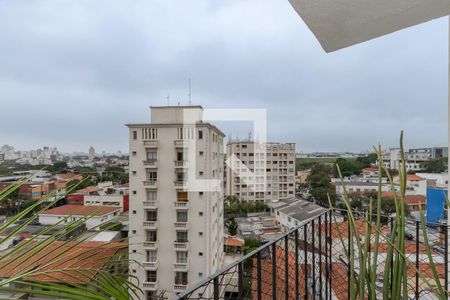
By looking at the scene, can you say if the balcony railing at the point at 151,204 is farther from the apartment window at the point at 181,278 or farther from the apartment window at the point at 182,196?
the apartment window at the point at 181,278

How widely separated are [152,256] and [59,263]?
6.77 metres

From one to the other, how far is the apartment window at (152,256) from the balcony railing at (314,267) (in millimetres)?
6026

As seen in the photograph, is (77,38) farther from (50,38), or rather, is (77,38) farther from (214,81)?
(214,81)

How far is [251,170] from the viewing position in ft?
37.0

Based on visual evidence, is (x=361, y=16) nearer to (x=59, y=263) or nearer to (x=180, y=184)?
(x=59, y=263)

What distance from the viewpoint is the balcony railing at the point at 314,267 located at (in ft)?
1.92

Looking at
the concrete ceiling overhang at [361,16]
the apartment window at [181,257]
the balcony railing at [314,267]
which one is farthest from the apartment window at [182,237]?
A: the concrete ceiling overhang at [361,16]

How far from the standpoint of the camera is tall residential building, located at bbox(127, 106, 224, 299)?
652cm

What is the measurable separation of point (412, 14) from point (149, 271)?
7322 millimetres

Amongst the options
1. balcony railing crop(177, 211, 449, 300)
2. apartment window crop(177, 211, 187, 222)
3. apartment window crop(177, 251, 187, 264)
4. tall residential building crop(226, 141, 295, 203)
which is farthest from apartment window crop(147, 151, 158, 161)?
balcony railing crop(177, 211, 449, 300)

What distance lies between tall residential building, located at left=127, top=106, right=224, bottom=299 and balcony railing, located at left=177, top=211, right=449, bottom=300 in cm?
540

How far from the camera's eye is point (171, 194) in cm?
663

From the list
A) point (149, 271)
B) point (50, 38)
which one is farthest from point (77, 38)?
point (149, 271)

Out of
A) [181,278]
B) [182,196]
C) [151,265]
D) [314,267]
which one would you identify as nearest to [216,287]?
[314,267]
